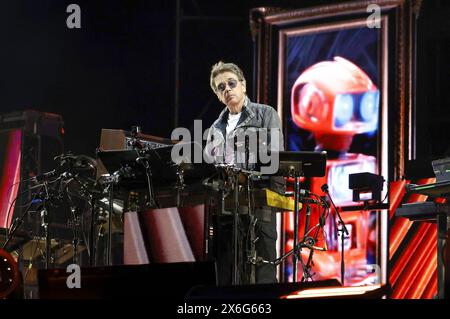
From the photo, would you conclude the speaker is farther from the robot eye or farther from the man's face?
the robot eye

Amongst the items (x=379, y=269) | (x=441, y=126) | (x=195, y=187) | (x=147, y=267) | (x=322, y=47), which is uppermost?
(x=322, y=47)

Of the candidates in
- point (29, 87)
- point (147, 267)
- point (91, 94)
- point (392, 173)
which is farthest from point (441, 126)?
point (147, 267)

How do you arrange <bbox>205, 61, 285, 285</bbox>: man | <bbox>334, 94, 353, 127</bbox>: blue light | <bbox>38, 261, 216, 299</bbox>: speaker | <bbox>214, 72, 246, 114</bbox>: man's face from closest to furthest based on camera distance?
<bbox>38, 261, 216, 299</bbox>: speaker
<bbox>205, 61, 285, 285</bbox>: man
<bbox>214, 72, 246, 114</bbox>: man's face
<bbox>334, 94, 353, 127</bbox>: blue light

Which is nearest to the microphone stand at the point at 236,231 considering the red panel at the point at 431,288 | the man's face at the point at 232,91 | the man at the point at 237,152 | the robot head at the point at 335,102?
the man at the point at 237,152

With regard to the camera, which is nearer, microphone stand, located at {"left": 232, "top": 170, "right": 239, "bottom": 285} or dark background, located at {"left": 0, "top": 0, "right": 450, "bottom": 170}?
microphone stand, located at {"left": 232, "top": 170, "right": 239, "bottom": 285}

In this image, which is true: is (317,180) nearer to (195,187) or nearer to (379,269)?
(379,269)

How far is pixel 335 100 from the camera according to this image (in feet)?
27.2

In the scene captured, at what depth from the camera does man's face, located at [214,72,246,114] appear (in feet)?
17.5

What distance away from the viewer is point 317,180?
8164 mm

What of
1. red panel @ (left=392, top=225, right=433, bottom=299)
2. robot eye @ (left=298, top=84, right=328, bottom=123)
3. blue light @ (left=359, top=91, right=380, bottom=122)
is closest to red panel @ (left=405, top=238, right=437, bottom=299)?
A: red panel @ (left=392, top=225, right=433, bottom=299)

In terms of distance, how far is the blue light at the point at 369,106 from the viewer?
315 inches

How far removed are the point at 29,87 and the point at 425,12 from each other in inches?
170

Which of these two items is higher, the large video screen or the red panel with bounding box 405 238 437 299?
the large video screen

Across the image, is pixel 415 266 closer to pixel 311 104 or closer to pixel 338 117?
pixel 338 117
